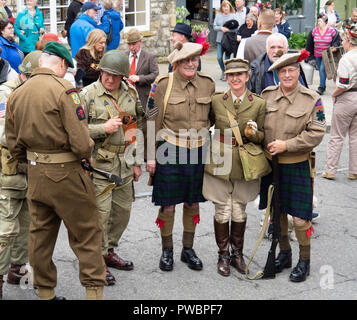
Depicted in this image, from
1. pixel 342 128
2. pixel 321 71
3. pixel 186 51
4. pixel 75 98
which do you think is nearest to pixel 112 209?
pixel 75 98

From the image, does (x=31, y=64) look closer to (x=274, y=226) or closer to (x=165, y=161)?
(x=165, y=161)

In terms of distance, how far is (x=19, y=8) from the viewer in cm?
1372

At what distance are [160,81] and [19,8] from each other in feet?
31.1

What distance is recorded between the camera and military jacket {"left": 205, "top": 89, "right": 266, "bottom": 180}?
16.9ft

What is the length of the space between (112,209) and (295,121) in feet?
5.68

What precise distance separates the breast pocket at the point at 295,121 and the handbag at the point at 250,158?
0.31 meters

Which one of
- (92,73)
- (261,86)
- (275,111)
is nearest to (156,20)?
(92,73)

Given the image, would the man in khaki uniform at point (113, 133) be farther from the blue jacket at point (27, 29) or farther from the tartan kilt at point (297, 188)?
the blue jacket at point (27, 29)

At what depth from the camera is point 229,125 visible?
17.0 feet

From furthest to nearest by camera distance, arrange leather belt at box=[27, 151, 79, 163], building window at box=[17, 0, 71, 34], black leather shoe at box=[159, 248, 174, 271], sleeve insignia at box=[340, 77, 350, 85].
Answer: building window at box=[17, 0, 71, 34] → sleeve insignia at box=[340, 77, 350, 85] → black leather shoe at box=[159, 248, 174, 271] → leather belt at box=[27, 151, 79, 163]

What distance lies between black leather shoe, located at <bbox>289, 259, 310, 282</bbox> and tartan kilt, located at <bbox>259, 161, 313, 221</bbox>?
411 millimetres

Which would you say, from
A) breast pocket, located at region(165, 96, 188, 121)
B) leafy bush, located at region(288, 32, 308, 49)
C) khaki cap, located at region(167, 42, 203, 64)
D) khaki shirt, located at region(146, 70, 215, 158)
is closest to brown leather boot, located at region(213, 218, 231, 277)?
khaki shirt, located at region(146, 70, 215, 158)

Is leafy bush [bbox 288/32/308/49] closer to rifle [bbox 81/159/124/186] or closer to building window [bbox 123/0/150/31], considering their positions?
building window [bbox 123/0/150/31]
